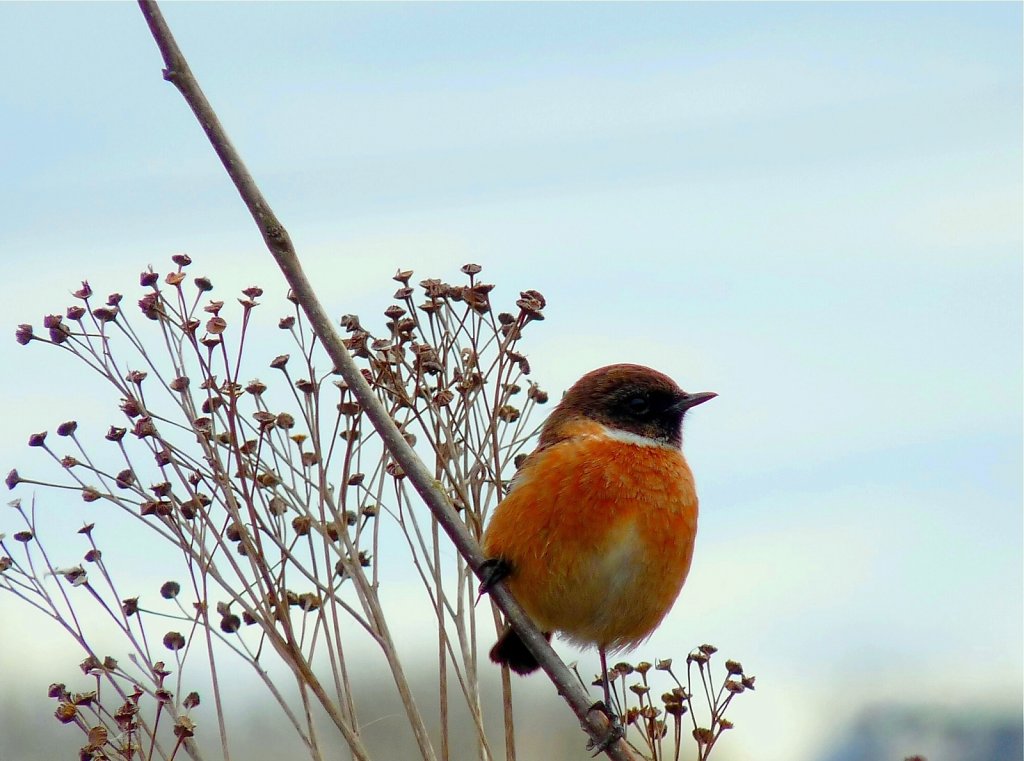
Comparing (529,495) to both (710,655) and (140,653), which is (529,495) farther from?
(140,653)

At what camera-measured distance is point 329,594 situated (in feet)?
12.1

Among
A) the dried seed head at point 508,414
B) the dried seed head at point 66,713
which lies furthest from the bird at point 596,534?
the dried seed head at point 66,713

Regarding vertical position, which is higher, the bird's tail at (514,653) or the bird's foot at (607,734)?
the bird's tail at (514,653)

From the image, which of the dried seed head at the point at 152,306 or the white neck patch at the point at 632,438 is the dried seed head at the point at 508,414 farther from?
the dried seed head at the point at 152,306

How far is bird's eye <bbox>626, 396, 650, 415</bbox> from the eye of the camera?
4.95 m

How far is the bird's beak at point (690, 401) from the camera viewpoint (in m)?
4.96

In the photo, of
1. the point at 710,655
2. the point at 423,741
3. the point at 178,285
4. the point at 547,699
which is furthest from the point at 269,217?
the point at 547,699

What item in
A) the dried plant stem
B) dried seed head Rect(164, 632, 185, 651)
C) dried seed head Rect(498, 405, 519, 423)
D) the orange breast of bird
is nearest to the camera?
the dried plant stem

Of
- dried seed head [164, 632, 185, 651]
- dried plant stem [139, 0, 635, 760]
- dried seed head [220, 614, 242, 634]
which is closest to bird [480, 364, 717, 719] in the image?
dried plant stem [139, 0, 635, 760]

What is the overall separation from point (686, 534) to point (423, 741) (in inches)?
57.6

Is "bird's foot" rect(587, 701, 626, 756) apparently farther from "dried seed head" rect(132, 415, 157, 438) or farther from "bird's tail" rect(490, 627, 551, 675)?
"dried seed head" rect(132, 415, 157, 438)

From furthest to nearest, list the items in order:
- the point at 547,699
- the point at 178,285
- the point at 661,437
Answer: the point at 547,699
the point at 661,437
the point at 178,285

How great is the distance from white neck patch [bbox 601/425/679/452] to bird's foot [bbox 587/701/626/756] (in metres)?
0.97

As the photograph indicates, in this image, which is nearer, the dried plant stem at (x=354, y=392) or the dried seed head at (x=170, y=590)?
the dried plant stem at (x=354, y=392)
